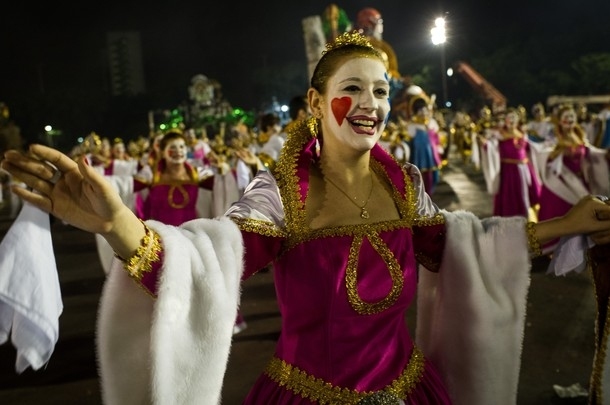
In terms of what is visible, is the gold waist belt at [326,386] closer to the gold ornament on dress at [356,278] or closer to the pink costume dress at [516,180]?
the gold ornament on dress at [356,278]

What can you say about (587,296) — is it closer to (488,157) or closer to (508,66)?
(488,157)

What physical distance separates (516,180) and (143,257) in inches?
308


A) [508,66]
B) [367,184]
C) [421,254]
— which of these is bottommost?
[421,254]

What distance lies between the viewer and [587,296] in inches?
216

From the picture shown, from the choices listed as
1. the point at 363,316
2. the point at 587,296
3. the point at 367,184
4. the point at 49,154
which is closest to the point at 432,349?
the point at 363,316

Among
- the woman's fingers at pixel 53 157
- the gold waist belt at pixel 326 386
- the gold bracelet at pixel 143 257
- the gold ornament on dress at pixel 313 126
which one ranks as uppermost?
the gold ornament on dress at pixel 313 126

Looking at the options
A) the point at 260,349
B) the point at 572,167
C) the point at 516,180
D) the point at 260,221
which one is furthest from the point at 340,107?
the point at 516,180

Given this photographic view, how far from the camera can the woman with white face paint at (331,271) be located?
1442 millimetres

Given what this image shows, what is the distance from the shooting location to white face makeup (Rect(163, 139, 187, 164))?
17.6ft

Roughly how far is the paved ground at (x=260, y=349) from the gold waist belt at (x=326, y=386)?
80.7 inches

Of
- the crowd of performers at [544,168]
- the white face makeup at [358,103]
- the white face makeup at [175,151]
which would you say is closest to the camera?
the white face makeup at [358,103]

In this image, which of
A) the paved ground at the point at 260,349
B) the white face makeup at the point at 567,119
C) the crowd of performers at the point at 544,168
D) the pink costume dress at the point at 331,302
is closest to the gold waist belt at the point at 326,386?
the pink costume dress at the point at 331,302

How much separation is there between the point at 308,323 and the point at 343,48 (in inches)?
36.7

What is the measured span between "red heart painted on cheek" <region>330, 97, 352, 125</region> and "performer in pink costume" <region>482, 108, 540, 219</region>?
23.5ft
